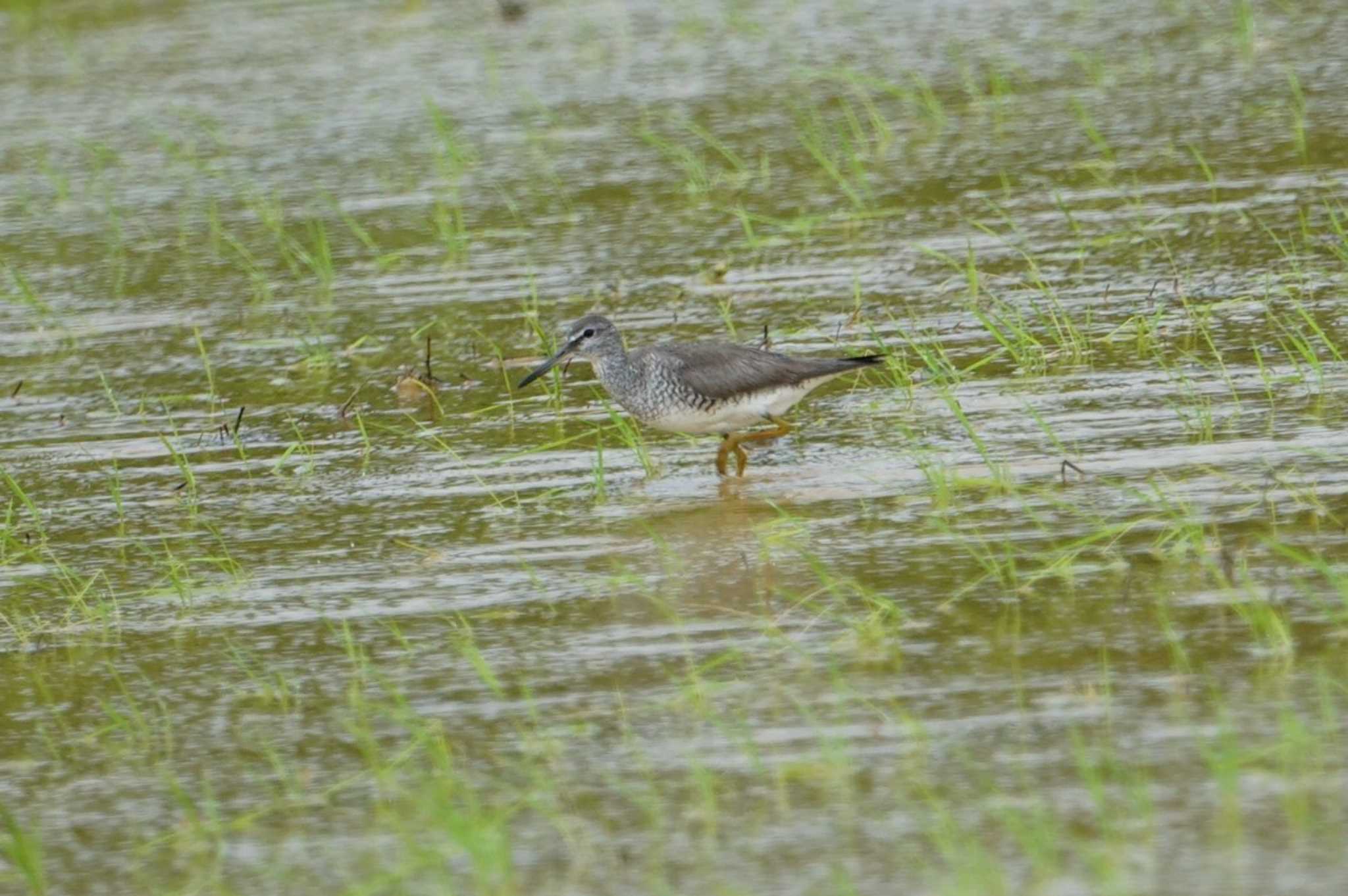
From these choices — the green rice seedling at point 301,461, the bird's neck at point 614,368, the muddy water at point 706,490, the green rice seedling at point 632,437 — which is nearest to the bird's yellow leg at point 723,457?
the muddy water at point 706,490

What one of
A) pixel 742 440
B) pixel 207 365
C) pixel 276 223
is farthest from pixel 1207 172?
pixel 276 223

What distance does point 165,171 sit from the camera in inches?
572

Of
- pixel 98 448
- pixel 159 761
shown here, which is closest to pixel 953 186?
pixel 98 448

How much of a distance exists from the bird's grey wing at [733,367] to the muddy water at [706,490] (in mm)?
324

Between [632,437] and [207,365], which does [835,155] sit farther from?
[632,437]

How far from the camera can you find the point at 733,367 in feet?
26.8

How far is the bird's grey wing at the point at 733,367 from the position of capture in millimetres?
8070

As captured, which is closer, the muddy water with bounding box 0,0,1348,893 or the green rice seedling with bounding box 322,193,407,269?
the muddy water with bounding box 0,0,1348,893

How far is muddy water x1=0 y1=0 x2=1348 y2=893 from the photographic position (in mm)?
5168

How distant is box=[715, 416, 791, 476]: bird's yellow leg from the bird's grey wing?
196 mm

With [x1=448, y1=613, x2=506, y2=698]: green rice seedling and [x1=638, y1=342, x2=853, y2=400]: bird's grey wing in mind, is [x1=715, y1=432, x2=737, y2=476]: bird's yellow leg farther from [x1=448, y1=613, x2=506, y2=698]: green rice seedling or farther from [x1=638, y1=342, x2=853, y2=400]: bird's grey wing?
[x1=448, y1=613, x2=506, y2=698]: green rice seedling

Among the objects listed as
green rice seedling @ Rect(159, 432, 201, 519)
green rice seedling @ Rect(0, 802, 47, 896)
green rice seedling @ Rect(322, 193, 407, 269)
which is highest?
green rice seedling @ Rect(0, 802, 47, 896)

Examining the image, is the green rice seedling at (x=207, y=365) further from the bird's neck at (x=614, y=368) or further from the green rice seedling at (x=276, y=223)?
the bird's neck at (x=614, y=368)

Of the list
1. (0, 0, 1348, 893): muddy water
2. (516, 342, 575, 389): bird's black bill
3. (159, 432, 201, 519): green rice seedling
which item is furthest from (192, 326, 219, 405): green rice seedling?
(516, 342, 575, 389): bird's black bill
